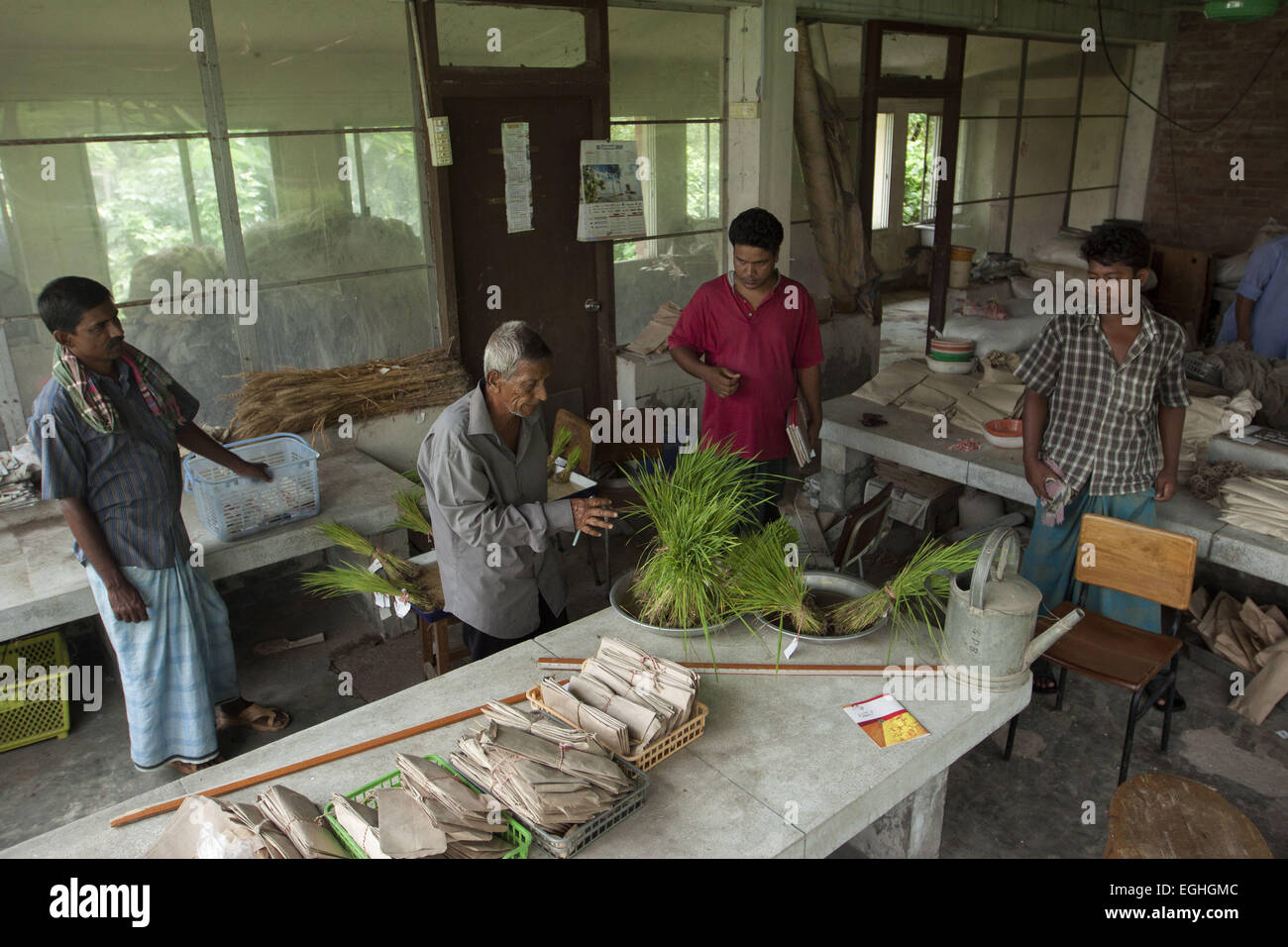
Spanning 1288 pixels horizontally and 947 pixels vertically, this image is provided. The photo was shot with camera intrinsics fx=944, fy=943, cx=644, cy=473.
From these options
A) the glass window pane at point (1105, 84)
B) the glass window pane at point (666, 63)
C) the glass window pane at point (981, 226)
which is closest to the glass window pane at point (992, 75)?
the glass window pane at point (981, 226)

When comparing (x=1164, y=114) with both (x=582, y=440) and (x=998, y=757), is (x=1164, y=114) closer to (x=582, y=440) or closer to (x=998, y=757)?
(x=582, y=440)

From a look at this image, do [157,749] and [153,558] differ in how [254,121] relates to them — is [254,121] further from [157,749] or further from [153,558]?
[157,749]

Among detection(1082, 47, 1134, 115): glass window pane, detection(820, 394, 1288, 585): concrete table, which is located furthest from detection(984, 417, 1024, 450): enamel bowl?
detection(1082, 47, 1134, 115): glass window pane

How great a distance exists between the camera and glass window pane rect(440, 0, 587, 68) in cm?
472

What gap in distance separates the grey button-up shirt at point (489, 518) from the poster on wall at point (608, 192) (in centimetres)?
288

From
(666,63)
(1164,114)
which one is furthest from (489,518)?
(1164,114)

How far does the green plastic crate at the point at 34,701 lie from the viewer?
12.1ft

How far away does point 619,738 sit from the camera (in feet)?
6.82

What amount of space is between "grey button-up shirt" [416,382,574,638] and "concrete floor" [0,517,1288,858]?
4.24 ft

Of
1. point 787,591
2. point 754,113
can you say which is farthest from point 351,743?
point 754,113

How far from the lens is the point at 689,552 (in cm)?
265

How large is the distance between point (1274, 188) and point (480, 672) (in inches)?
371

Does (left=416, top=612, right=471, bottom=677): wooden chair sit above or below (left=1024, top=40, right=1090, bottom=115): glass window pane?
below

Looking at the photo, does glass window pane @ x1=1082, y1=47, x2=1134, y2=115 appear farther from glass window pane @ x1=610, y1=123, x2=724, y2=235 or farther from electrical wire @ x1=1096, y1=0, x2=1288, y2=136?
glass window pane @ x1=610, y1=123, x2=724, y2=235
